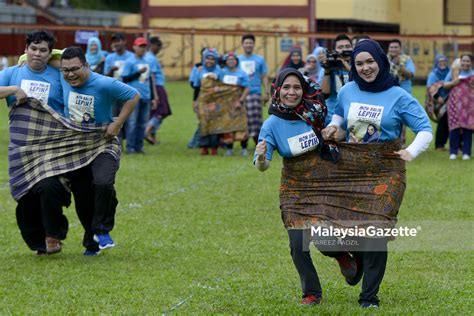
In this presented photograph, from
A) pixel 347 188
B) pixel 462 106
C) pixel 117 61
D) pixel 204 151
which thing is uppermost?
pixel 117 61

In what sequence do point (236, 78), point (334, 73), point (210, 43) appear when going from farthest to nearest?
point (210, 43)
point (236, 78)
point (334, 73)

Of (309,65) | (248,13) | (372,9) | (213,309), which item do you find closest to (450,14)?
(372,9)

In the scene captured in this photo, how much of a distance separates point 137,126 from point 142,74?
90 centimetres

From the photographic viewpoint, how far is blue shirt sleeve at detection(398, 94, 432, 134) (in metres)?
7.14

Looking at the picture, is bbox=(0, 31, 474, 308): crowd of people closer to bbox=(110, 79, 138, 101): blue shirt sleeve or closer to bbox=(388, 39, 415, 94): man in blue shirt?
bbox=(110, 79, 138, 101): blue shirt sleeve

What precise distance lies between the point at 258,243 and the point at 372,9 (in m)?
38.5

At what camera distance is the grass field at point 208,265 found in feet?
24.8

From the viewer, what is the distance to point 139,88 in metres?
18.8

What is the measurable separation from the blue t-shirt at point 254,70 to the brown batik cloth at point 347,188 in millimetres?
12014

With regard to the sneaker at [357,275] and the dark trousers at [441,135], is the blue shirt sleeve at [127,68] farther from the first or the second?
the sneaker at [357,275]

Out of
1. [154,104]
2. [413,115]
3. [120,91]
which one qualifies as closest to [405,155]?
[413,115]

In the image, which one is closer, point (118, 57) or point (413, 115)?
point (413, 115)

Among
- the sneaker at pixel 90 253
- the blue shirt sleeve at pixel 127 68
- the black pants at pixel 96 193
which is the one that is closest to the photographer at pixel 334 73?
the black pants at pixel 96 193

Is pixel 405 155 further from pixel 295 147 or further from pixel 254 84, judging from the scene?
pixel 254 84
